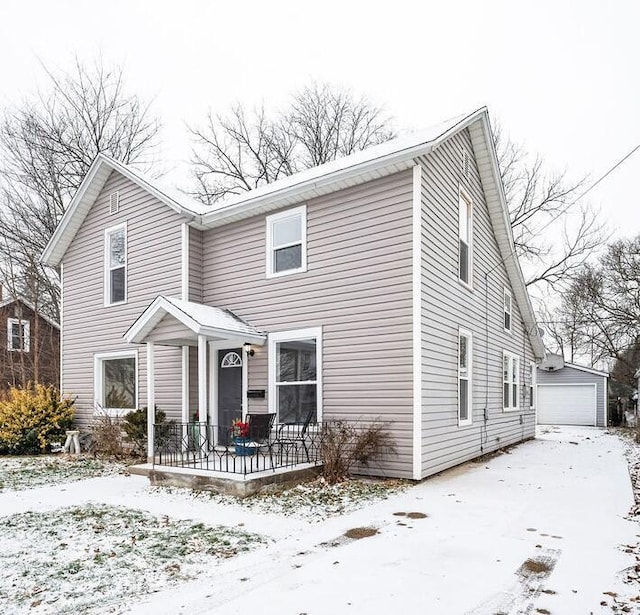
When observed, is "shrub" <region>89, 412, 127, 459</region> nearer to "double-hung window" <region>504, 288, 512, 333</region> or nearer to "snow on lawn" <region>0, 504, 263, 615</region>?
"snow on lawn" <region>0, 504, 263, 615</region>

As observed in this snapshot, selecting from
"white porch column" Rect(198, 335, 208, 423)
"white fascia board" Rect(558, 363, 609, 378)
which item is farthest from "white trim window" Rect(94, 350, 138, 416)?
"white fascia board" Rect(558, 363, 609, 378)

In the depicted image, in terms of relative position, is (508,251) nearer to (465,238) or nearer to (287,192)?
(465,238)

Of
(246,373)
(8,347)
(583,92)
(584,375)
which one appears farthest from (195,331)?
(584,375)

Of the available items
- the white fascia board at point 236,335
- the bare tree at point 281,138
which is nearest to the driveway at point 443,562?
the white fascia board at point 236,335

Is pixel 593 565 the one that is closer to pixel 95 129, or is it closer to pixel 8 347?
pixel 95 129

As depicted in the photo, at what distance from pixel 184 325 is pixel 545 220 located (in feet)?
64.7

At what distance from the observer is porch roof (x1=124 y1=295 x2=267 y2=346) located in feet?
30.8

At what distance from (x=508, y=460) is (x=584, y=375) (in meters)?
17.8

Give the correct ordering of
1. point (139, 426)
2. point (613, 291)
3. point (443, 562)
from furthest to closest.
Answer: point (613, 291)
point (139, 426)
point (443, 562)

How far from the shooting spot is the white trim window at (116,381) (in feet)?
40.5

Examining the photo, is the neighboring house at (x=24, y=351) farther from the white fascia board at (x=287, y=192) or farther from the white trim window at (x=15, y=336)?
the white fascia board at (x=287, y=192)

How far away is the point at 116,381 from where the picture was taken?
505 inches

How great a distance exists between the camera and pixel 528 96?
18.5 metres

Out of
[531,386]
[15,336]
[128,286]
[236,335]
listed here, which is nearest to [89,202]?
[128,286]
